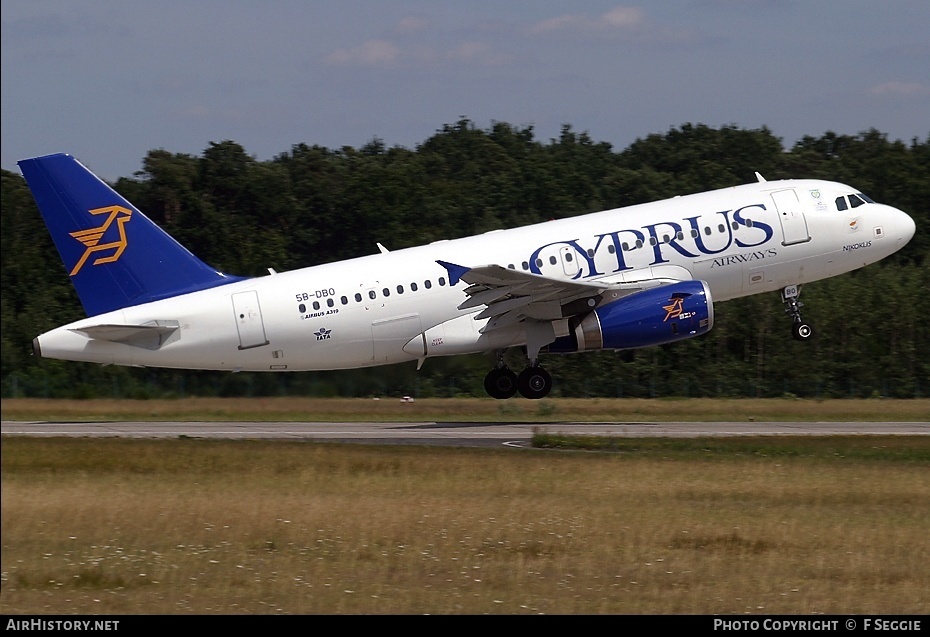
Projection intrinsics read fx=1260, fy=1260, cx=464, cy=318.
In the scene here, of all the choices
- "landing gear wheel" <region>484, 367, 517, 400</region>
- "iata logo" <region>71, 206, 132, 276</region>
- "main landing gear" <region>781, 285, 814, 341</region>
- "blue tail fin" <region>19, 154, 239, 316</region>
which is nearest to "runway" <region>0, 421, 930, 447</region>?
"landing gear wheel" <region>484, 367, 517, 400</region>

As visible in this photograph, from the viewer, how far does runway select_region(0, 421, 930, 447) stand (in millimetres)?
32031

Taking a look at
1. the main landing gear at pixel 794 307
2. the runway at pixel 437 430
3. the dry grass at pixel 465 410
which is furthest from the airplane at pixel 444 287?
the runway at pixel 437 430

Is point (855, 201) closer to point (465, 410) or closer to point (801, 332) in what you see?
point (801, 332)

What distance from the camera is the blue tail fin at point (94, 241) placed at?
34.5 m

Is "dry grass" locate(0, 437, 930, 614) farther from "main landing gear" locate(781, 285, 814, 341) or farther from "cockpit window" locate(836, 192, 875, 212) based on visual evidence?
"cockpit window" locate(836, 192, 875, 212)

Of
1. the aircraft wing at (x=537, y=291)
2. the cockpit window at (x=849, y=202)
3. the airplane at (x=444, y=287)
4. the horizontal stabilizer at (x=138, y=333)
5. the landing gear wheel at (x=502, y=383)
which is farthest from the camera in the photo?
the cockpit window at (x=849, y=202)

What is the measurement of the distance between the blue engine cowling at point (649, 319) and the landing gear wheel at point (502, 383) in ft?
8.67

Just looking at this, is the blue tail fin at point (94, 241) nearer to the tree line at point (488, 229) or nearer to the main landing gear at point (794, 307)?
the tree line at point (488, 229)

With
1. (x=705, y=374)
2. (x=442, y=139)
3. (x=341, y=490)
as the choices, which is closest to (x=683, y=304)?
(x=341, y=490)

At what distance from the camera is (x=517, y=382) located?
119ft

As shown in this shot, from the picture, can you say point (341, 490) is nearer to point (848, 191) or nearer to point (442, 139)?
point (848, 191)

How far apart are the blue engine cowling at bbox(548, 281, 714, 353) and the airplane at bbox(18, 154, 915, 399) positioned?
4 centimetres

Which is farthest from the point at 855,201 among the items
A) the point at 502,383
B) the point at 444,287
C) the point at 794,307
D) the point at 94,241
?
the point at 94,241

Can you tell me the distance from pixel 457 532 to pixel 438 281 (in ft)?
56.0
